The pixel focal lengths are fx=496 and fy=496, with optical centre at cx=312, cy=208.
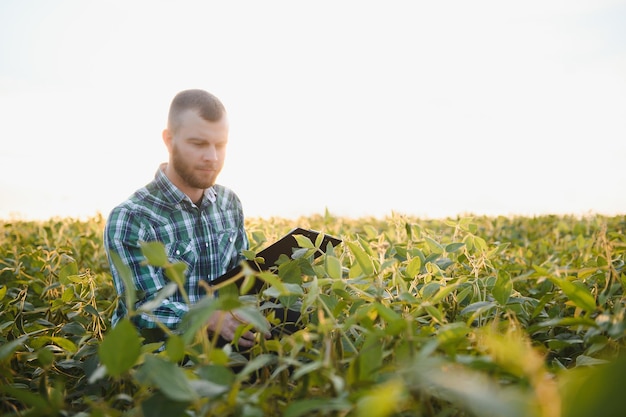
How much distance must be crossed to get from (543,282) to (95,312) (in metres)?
1.42

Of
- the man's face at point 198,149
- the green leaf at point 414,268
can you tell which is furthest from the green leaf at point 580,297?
the man's face at point 198,149

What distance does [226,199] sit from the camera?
2789mm

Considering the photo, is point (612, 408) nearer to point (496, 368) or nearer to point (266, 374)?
point (496, 368)

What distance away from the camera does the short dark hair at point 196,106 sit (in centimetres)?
223

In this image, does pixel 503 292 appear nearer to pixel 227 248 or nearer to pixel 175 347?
pixel 175 347

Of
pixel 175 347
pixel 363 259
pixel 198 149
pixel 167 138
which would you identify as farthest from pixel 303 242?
pixel 167 138

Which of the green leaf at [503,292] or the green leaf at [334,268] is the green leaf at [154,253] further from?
the green leaf at [503,292]

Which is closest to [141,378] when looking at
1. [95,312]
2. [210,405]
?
[210,405]

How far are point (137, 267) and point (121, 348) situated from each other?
4.39ft

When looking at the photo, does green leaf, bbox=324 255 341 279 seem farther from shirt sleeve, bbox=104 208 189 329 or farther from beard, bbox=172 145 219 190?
beard, bbox=172 145 219 190

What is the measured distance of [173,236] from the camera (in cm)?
231

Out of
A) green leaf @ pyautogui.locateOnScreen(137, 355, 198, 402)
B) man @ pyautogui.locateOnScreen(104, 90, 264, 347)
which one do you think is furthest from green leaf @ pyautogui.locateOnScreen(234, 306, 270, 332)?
man @ pyautogui.locateOnScreen(104, 90, 264, 347)

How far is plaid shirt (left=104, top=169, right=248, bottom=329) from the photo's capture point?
6.40 feet

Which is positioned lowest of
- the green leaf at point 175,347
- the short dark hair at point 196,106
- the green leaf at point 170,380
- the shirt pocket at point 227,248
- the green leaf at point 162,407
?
the shirt pocket at point 227,248
